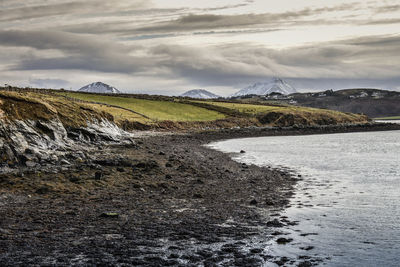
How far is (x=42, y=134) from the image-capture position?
36312mm

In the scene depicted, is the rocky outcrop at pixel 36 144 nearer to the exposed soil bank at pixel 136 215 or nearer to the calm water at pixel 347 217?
the exposed soil bank at pixel 136 215

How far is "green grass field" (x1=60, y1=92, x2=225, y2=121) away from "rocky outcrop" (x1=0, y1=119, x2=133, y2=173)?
59.5 meters

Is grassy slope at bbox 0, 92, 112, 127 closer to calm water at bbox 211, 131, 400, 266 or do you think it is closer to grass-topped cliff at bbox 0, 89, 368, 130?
grass-topped cliff at bbox 0, 89, 368, 130

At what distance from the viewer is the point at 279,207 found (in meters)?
21.9

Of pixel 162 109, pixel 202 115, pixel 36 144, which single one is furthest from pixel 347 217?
pixel 162 109

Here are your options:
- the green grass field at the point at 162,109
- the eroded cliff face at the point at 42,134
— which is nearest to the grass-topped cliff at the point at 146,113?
the green grass field at the point at 162,109

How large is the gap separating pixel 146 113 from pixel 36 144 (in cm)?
7368

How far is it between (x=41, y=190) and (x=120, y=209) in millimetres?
5750

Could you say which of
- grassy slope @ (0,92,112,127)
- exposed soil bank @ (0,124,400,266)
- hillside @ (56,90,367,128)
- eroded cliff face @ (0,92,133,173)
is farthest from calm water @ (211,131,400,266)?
hillside @ (56,90,367,128)

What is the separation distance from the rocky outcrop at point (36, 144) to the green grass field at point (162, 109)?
195 ft

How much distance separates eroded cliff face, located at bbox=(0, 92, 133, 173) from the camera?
2877cm

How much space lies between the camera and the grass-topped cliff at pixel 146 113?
38.9 metres

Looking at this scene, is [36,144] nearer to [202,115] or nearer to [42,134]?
[42,134]

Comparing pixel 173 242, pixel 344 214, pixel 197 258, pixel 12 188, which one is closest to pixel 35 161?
pixel 12 188
